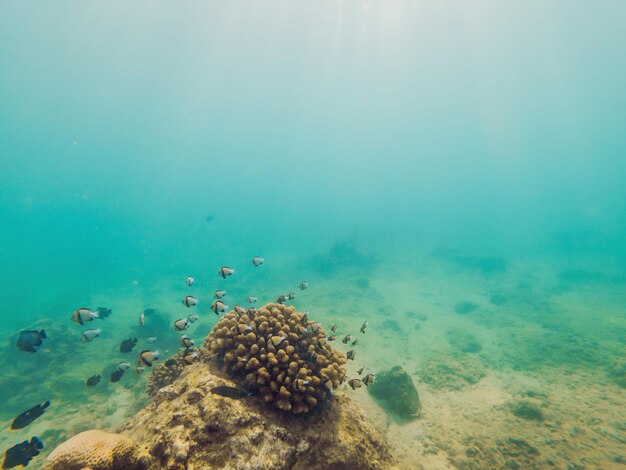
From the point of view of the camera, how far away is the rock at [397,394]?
962cm

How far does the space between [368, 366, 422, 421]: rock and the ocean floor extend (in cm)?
35

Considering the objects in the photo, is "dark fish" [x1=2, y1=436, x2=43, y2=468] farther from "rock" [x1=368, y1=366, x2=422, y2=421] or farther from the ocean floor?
"rock" [x1=368, y1=366, x2=422, y2=421]

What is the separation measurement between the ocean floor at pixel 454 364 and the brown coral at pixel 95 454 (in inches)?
229

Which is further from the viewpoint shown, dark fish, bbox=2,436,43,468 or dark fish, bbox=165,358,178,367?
dark fish, bbox=165,358,178,367

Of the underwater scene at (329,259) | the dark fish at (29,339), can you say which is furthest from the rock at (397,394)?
the dark fish at (29,339)

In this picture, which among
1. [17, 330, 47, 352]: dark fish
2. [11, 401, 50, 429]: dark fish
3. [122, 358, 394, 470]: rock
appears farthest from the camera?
[17, 330, 47, 352]: dark fish

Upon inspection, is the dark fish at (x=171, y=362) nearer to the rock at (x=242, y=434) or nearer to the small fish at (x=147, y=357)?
the small fish at (x=147, y=357)

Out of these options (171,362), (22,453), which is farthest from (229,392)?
(22,453)

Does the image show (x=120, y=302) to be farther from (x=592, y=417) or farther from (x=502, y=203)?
(x=502, y=203)

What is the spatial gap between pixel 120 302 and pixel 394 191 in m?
163

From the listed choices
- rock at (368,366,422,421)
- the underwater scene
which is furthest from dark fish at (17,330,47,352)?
rock at (368,366,422,421)

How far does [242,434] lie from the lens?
3.95 metres

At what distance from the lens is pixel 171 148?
173250mm

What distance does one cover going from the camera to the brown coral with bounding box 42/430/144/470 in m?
2.99
